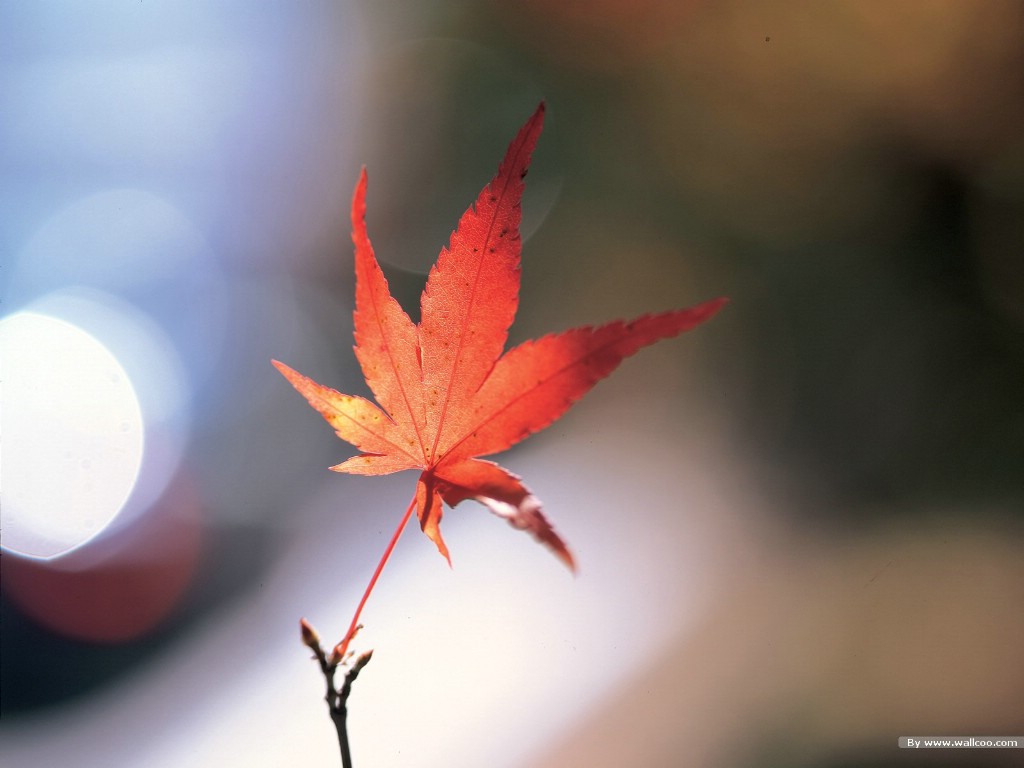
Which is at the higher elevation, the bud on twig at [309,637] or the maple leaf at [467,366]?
the maple leaf at [467,366]

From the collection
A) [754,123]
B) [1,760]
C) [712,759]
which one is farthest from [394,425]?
[754,123]

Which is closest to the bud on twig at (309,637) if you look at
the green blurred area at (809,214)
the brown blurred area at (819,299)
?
the brown blurred area at (819,299)

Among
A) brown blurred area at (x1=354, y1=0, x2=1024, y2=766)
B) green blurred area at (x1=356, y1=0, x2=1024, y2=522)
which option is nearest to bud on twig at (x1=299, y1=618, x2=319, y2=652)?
brown blurred area at (x1=354, y1=0, x2=1024, y2=766)

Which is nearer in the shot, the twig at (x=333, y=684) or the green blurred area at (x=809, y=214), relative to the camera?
the twig at (x=333, y=684)

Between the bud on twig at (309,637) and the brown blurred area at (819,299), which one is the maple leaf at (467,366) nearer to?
the bud on twig at (309,637)

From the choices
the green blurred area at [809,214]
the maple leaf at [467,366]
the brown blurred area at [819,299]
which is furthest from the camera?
the green blurred area at [809,214]

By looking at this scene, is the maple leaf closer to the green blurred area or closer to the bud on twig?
the bud on twig

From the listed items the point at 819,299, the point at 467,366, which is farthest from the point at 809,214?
the point at 467,366

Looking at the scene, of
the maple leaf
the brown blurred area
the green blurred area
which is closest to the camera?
the maple leaf
